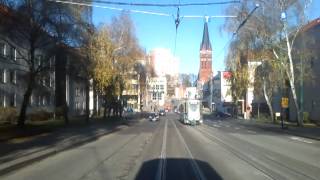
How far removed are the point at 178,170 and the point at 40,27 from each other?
81.2 feet

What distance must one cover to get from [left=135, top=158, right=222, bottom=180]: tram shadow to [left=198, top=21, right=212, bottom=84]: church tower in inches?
4490

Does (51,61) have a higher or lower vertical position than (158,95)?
higher

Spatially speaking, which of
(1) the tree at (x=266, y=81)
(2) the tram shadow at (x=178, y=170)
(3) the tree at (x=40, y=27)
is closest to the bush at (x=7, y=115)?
(3) the tree at (x=40, y=27)

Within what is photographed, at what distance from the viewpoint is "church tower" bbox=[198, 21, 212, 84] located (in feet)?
500

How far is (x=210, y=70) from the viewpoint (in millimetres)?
184000

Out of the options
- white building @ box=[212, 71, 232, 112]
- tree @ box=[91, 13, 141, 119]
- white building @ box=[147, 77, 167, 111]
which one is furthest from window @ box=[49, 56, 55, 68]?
white building @ box=[147, 77, 167, 111]

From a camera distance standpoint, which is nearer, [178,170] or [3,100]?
[178,170]

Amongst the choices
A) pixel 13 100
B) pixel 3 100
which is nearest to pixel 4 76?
pixel 3 100

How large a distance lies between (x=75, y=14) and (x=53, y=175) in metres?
25.8

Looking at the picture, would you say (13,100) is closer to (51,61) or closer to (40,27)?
(51,61)

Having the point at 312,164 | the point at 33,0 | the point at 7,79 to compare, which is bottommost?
the point at 312,164

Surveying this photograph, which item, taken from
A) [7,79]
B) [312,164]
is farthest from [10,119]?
[312,164]

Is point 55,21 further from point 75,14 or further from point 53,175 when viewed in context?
point 53,175

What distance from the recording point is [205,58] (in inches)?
6373
